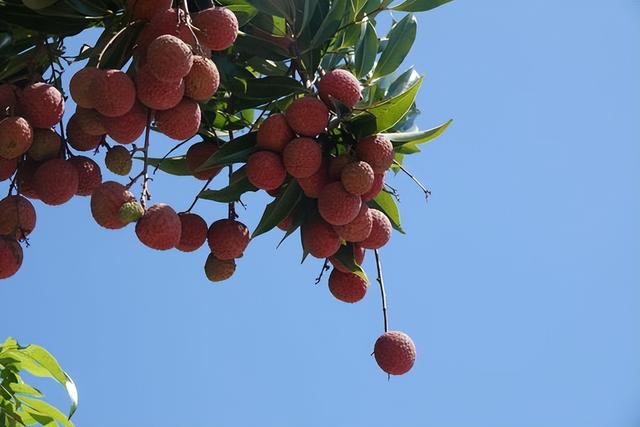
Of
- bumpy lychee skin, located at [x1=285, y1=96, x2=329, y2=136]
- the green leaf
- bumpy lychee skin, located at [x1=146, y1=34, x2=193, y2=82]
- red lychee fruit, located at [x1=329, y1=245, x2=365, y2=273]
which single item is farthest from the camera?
the green leaf

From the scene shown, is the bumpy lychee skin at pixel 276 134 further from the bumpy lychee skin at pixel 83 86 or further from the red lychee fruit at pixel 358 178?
the bumpy lychee skin at pixel 83 86

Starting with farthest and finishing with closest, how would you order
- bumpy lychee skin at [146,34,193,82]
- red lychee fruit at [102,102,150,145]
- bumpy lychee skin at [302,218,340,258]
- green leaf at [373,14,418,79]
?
green leaf at [373,14,418,79] < bumpy lychee skin at [302,218,340,258] < red lychee fruit at [102,102,150,145] < bumpy lychee skin at [146,34,193,82]

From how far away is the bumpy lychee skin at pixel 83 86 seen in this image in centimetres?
165

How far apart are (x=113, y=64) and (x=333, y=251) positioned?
1.70ft

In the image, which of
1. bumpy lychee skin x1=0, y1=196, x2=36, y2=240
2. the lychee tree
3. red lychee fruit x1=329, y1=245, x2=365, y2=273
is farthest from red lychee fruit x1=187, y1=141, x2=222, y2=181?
bumpy lychee skin x1=0, y1=196, x2=36, y2=240

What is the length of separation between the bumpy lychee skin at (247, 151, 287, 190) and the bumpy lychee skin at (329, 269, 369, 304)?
30cm

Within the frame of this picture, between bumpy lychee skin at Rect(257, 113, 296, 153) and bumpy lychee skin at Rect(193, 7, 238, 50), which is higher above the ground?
bumpy lychee skin at Rect(193, 7, 238, 50)

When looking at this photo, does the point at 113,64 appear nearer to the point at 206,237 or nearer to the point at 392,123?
the point at 206,237

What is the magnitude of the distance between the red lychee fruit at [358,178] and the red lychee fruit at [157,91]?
315mm

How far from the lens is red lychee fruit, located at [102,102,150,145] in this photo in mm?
1652

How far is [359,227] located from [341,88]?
247 mm

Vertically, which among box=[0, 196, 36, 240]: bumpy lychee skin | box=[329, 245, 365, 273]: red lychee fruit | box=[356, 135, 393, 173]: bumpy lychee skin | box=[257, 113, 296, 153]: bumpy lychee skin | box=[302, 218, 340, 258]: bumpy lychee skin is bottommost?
box=[0, 196, 36, 240]: bumpy lychee skin

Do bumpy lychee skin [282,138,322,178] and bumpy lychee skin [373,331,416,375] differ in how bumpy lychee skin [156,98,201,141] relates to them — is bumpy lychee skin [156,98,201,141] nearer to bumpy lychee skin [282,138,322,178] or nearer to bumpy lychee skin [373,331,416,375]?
bumpy lychee skin [282,138,322,178]

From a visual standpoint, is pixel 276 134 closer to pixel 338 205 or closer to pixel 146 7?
pixel 338 205
